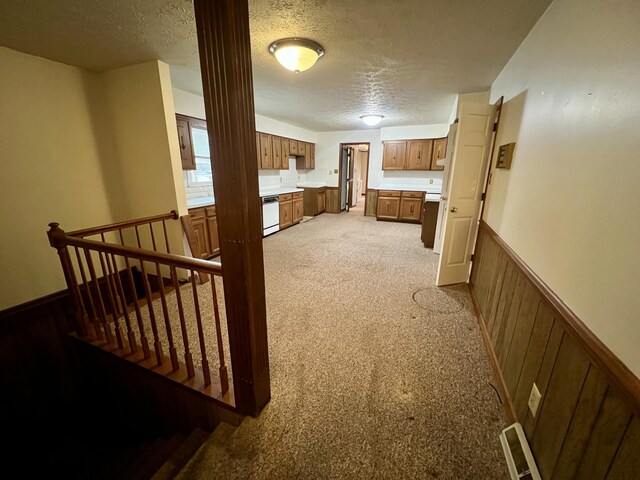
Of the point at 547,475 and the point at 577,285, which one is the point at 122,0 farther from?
the point at 547,475

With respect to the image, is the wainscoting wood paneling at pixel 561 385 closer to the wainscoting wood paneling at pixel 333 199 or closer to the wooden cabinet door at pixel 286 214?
the wooden cabinet door at pixel 286 214

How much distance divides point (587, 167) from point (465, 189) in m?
1.76

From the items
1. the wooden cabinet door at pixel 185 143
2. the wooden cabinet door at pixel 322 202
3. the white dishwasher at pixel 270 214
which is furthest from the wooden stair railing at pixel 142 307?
the wooden cabinet door at pixel 322 202

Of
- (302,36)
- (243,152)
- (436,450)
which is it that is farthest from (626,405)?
(302,36)

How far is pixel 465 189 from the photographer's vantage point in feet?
8.89

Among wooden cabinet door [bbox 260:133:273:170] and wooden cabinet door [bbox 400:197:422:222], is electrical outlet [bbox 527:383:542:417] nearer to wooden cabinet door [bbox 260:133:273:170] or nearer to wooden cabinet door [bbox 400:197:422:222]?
wooden cabinet door [bbox 260:133:273:170]

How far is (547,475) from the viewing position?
1.04 meters

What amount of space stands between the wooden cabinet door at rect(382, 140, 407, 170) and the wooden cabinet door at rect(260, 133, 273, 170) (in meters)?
2.89

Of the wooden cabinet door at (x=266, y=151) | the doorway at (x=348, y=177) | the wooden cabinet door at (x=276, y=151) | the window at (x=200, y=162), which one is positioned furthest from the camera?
the doorway at (x=348, y=177)

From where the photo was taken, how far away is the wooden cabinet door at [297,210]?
5.87m

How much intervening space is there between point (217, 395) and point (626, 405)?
5.71ft

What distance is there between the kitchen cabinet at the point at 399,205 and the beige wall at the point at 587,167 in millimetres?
4424

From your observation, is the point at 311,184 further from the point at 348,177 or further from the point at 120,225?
the point at 120,225

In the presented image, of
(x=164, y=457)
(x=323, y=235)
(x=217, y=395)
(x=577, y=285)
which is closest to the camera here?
(x=577, y=285)
